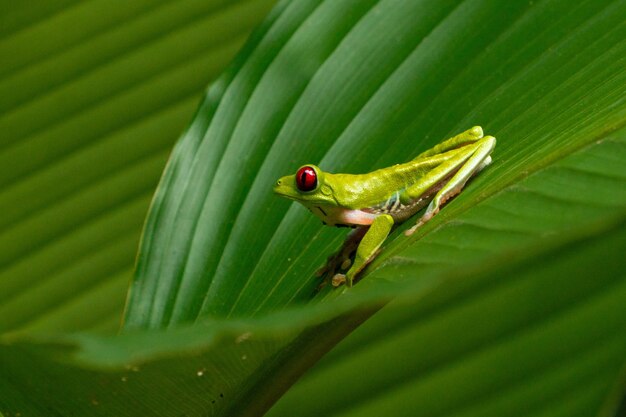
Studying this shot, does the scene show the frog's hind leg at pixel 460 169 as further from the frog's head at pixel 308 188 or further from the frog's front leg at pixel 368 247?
the frog's head at pixel 308 188

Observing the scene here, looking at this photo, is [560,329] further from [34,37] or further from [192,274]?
[34,37]

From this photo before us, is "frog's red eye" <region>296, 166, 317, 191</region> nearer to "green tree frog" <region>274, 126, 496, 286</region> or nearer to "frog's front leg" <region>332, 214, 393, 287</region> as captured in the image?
"green tree frog" <region>274, 126, 496, 286</region>

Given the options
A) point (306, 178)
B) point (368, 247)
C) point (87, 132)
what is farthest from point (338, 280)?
point (87, 132)

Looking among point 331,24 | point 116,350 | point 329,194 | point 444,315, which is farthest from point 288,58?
point 116,350

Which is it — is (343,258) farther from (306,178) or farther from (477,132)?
(477,132)

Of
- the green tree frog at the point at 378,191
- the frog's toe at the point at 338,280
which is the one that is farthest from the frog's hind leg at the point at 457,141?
the frog's toe at the point at 338,280

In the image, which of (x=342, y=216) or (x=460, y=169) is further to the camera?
(x=342, y=216)

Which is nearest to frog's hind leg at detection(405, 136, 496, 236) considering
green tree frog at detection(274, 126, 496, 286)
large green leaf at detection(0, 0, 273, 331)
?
green tree frog at detection(274, 126, 496, 286)
